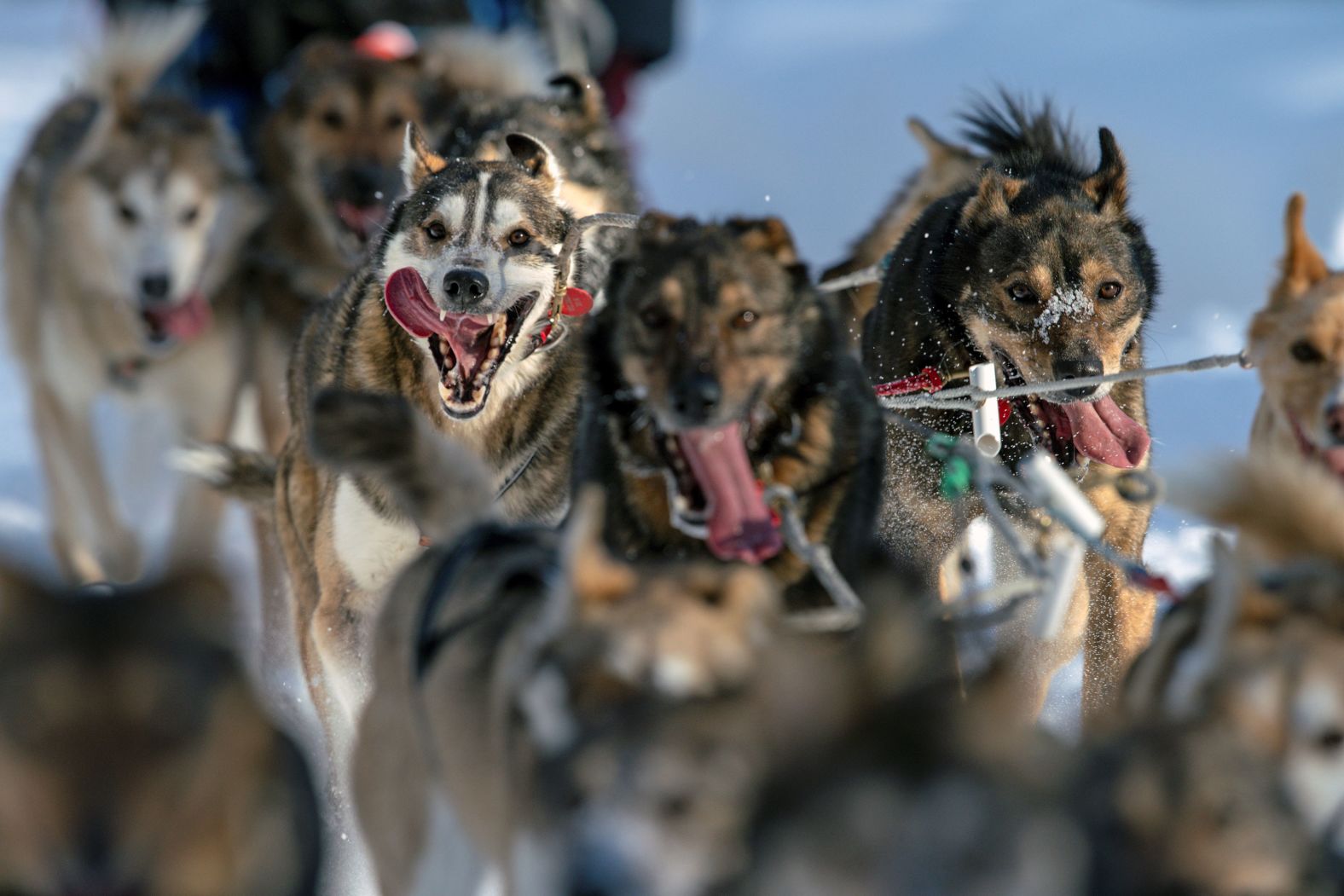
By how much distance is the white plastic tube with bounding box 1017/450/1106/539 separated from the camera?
8.15 ft

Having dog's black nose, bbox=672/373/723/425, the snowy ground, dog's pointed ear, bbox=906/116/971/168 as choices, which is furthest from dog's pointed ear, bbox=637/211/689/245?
the snowy ground

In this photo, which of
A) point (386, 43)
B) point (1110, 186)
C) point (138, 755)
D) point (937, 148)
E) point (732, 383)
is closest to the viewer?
point (138, 755)

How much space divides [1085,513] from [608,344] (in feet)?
2.72

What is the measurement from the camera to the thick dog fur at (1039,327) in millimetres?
3641

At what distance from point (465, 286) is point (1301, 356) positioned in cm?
170

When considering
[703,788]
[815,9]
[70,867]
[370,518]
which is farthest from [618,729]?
[815,9]

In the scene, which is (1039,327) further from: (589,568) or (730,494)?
(589,568)

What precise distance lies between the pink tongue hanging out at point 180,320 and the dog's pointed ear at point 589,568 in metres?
3.32

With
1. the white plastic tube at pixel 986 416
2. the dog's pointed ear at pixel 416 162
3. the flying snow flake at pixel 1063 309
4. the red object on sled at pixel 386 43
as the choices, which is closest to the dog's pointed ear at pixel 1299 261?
the flying snow flake at pixel 1063 309

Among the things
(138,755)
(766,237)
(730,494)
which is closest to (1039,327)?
(766,237)

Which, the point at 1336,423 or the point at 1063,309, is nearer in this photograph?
the point at 1336,423

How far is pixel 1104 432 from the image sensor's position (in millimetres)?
3600

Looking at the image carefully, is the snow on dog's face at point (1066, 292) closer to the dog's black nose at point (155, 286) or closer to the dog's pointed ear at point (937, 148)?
the dog's pointed ear at point (937, 148)

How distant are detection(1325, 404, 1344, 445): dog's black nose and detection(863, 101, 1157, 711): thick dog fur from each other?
47 centimetres
